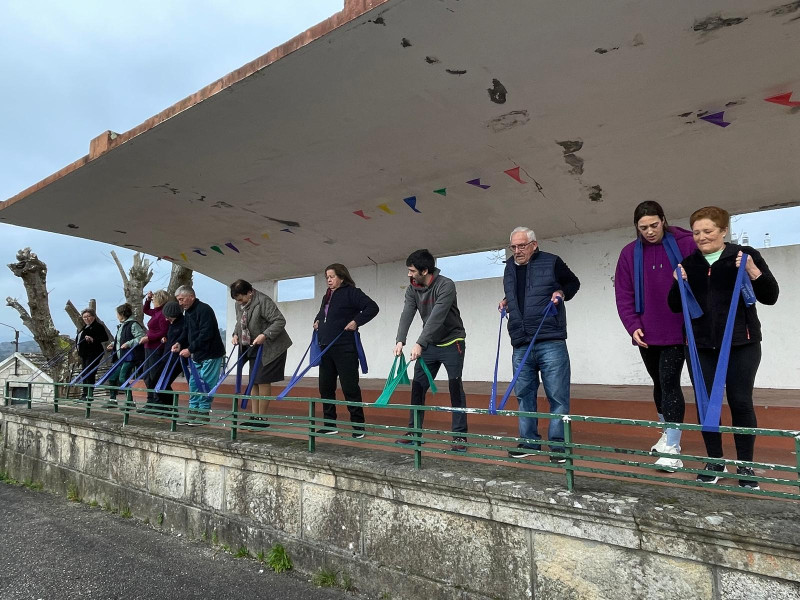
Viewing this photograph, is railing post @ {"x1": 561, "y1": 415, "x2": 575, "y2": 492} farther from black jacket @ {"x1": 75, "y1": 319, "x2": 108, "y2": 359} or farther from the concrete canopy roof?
black jacket @ {"x1": 75, "y1": 319, "x2": 108, "y2": 359}

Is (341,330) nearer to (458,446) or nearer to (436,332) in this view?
(436,332)

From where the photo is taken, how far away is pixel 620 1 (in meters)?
3.30

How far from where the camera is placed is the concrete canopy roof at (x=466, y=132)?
362cm

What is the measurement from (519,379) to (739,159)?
11.4 feet

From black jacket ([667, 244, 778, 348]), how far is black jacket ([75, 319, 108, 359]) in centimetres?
762

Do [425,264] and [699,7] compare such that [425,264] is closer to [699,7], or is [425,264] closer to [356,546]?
[356,546]

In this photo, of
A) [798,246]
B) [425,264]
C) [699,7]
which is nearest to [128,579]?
[425,264]

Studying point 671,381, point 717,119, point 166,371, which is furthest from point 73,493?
point 717,119

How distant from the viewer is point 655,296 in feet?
9.22

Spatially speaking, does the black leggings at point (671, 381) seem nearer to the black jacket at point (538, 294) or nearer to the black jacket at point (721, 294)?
the black jacket at point (721, 294)

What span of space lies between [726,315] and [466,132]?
10.9 ft

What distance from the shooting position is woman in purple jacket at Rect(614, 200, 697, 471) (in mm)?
2725

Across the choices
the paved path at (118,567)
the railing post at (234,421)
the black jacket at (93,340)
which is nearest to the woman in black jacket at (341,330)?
the railing post at (234,421)

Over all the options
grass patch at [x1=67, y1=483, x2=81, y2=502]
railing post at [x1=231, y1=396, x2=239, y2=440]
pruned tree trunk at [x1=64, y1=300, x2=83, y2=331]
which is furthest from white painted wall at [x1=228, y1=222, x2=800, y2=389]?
pruned tree trunk at [x1=64, y1=300, x2=83, y2=331]
